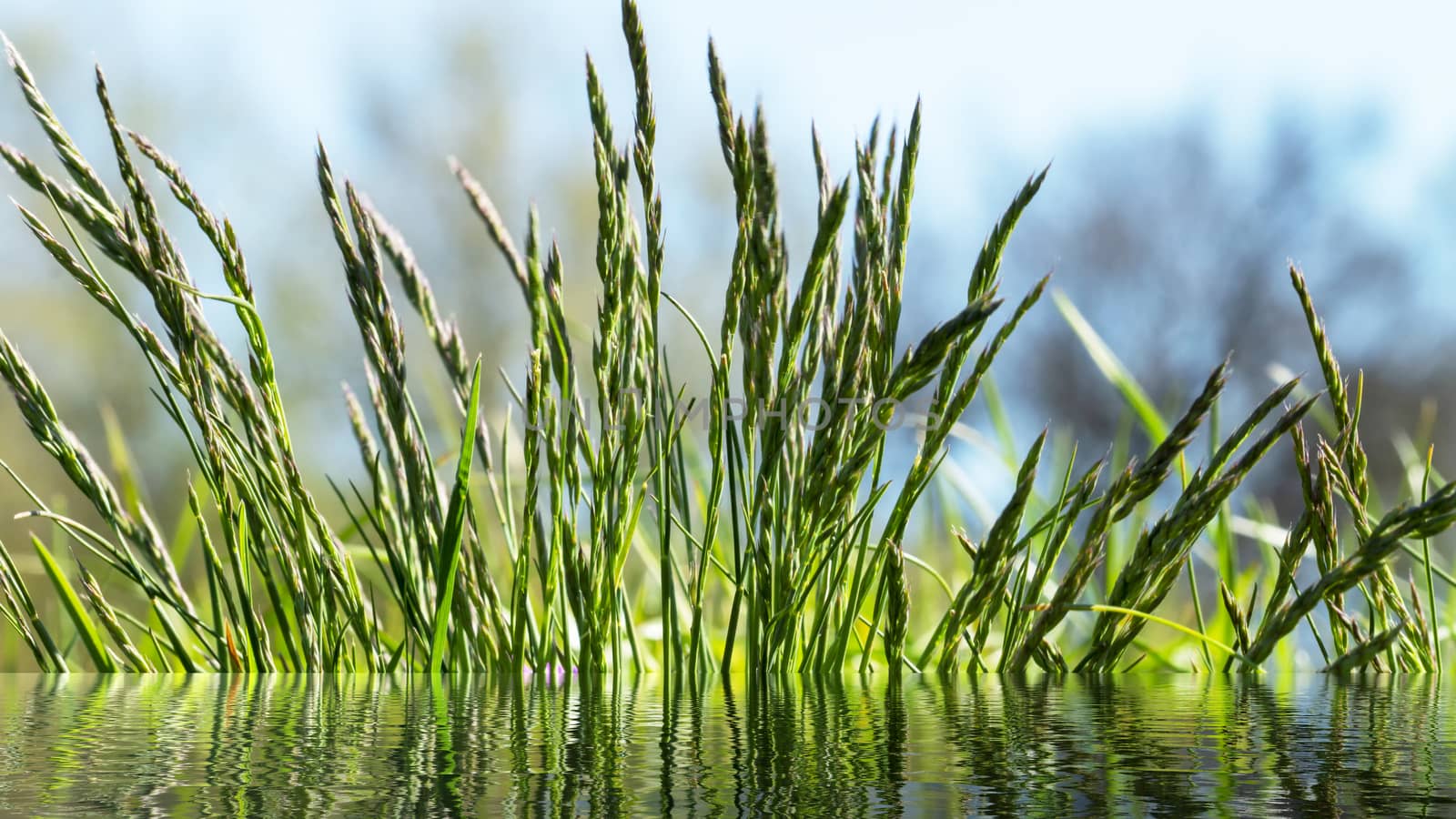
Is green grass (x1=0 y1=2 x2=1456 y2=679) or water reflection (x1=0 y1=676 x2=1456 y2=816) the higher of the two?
green grass (x1=0 y1=2 x2=1456 y2=679)

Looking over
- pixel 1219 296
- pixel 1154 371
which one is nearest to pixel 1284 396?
pixel 1154 371

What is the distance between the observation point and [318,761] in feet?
0.85

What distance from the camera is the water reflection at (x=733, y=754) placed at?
0.69 ft

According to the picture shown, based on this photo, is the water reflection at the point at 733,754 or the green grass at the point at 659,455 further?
the green grass at the point at 659,455

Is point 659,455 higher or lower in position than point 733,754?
higher

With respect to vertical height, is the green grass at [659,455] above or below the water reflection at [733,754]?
above

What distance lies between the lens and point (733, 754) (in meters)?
0.27

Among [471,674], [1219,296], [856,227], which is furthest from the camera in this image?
[1219,296]

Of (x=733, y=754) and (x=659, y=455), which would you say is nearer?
(x=733, y=754)

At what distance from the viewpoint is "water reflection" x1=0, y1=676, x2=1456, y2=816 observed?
0.21 metres

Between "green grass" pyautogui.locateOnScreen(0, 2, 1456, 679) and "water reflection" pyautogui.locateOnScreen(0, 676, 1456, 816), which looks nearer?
"water reflection" pyautogui.locateOnScreen(0, 676, 1456, 816)

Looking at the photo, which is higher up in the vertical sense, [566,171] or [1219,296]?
[566,171]

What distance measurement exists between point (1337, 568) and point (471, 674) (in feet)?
1.63

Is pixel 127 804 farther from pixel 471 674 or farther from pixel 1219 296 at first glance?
pixel 1219 296
